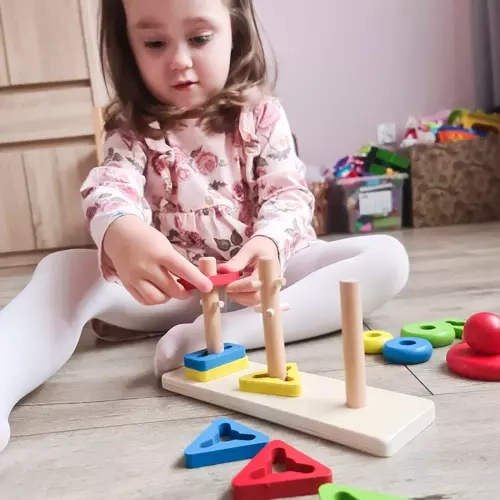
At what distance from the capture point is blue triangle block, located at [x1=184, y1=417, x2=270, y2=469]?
530 millimetres

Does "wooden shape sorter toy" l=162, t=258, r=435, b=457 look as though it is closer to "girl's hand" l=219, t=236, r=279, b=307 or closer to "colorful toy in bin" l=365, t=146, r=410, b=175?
"girl's hand" l=219, t=236, r=279, b=307

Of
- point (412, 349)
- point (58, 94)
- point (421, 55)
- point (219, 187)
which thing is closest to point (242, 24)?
point (219, 187)

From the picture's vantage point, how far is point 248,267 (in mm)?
772

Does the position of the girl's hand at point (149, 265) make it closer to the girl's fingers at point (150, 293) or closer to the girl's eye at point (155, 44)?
the girl's fingers at point (150, 293)

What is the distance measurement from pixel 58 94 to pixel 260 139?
3.43ft

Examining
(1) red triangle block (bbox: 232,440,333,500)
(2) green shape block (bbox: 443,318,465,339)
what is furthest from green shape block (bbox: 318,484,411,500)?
(2) green shape block (bbox: 443,318,465,339)

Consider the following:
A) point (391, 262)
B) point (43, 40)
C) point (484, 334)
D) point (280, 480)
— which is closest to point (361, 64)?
point (43, 40)

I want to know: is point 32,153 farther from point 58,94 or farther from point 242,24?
point 242,24

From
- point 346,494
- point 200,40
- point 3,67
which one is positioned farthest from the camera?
point 3,67

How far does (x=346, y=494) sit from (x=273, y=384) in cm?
19

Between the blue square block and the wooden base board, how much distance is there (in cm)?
2

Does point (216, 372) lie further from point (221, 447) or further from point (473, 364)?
point (473, 364)

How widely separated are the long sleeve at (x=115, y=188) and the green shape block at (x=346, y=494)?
1.45 ft

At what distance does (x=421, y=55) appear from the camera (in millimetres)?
2217
